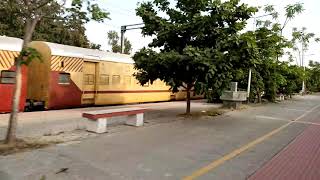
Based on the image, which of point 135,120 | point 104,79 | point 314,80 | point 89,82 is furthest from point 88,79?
point 314,80

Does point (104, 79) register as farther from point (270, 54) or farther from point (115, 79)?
point (270, 54)

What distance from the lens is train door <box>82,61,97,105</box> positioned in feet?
67.0

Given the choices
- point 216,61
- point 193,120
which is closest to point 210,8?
point 216,61

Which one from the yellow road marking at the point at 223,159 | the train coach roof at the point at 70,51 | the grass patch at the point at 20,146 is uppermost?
the train coach roof at the point at 70,51

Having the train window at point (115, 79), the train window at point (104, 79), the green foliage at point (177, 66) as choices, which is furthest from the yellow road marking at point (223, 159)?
the train window at point (115, 79)

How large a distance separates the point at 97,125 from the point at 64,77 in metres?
7.76

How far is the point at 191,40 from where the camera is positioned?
17078 mm

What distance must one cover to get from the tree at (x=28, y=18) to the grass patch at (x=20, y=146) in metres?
0.19

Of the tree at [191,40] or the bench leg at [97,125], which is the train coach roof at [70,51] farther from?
the bench leg at [97,125]

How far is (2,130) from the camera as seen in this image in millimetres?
11805

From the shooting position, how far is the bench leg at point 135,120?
13.9 metres

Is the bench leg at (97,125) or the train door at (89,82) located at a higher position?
the train door at (89,82)

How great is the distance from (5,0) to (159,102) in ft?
59.6

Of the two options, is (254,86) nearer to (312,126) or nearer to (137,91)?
(137,91)
